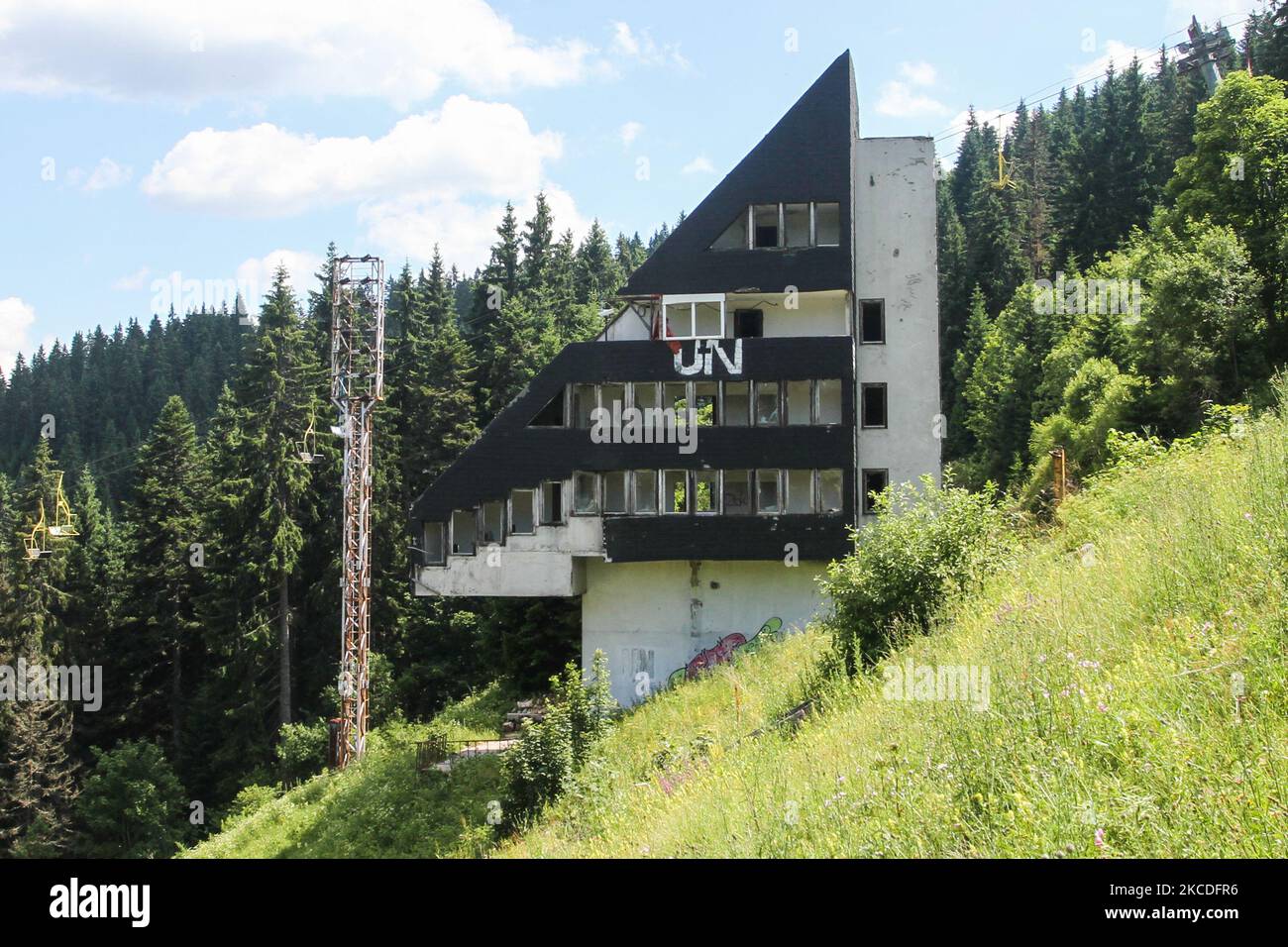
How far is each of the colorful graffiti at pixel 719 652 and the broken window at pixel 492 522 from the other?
7.25 meters

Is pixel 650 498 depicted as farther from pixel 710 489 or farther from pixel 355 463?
pixel 355 463

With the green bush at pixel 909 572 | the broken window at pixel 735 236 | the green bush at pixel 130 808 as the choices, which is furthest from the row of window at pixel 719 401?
the green bush at pixel 130 808

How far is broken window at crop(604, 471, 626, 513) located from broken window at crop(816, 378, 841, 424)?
21.4 feet

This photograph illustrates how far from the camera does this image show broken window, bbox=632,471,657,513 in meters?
33.9

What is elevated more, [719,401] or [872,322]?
[872,322]

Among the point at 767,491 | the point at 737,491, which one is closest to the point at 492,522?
the point at 737,491

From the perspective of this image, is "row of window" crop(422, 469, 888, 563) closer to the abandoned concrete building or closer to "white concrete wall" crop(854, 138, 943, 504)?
the abandoned concrete building

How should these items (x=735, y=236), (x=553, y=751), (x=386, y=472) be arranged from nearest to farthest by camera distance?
1. (x=553, y=751)
2. (x=735, y=236)
3. (x=386, y=472)

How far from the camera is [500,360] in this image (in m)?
62.5

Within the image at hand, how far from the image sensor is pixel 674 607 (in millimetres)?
35156

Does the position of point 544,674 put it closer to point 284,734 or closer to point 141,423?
point 284,734

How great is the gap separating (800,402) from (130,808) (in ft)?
118

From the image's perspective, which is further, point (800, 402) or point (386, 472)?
point (386, 472)
